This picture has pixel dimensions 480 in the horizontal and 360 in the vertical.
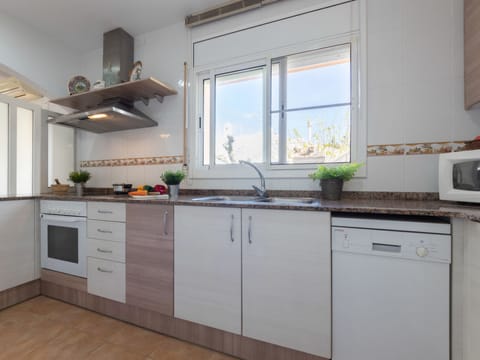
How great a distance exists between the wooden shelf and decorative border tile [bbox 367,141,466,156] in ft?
6.01

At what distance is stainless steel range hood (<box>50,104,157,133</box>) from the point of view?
2062 millimetres

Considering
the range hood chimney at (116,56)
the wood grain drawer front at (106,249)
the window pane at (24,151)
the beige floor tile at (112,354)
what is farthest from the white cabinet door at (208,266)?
the window pane at (24,151)

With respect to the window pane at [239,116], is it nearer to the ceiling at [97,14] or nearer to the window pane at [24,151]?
the ceiling at [97,14]

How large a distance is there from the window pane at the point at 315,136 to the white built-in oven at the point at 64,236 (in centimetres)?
168

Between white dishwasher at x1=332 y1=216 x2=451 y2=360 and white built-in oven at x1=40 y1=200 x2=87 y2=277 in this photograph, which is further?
white built-in oven at x1=40 y1=200 x2=87 y2=277

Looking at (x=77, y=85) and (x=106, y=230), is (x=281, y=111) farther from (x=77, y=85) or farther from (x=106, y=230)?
(x=77, y=85)

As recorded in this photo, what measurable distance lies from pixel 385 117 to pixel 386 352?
139 cm

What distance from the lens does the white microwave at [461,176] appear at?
113cm

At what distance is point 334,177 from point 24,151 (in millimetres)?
2968

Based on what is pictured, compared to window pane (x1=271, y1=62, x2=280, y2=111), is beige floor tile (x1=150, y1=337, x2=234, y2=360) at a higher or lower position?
lower

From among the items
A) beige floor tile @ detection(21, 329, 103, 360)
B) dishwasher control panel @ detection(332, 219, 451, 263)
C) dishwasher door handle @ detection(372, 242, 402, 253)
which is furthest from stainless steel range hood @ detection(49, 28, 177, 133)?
dishwasher door handle @ detection(372, 242, 402, 253)

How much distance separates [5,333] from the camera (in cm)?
160

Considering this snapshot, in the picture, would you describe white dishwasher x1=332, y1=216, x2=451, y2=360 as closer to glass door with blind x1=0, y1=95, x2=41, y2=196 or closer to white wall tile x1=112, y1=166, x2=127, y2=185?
white wall tile x1=112, y1=166, x2=127, y2=185

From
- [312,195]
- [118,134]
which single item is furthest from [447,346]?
[118,134]
